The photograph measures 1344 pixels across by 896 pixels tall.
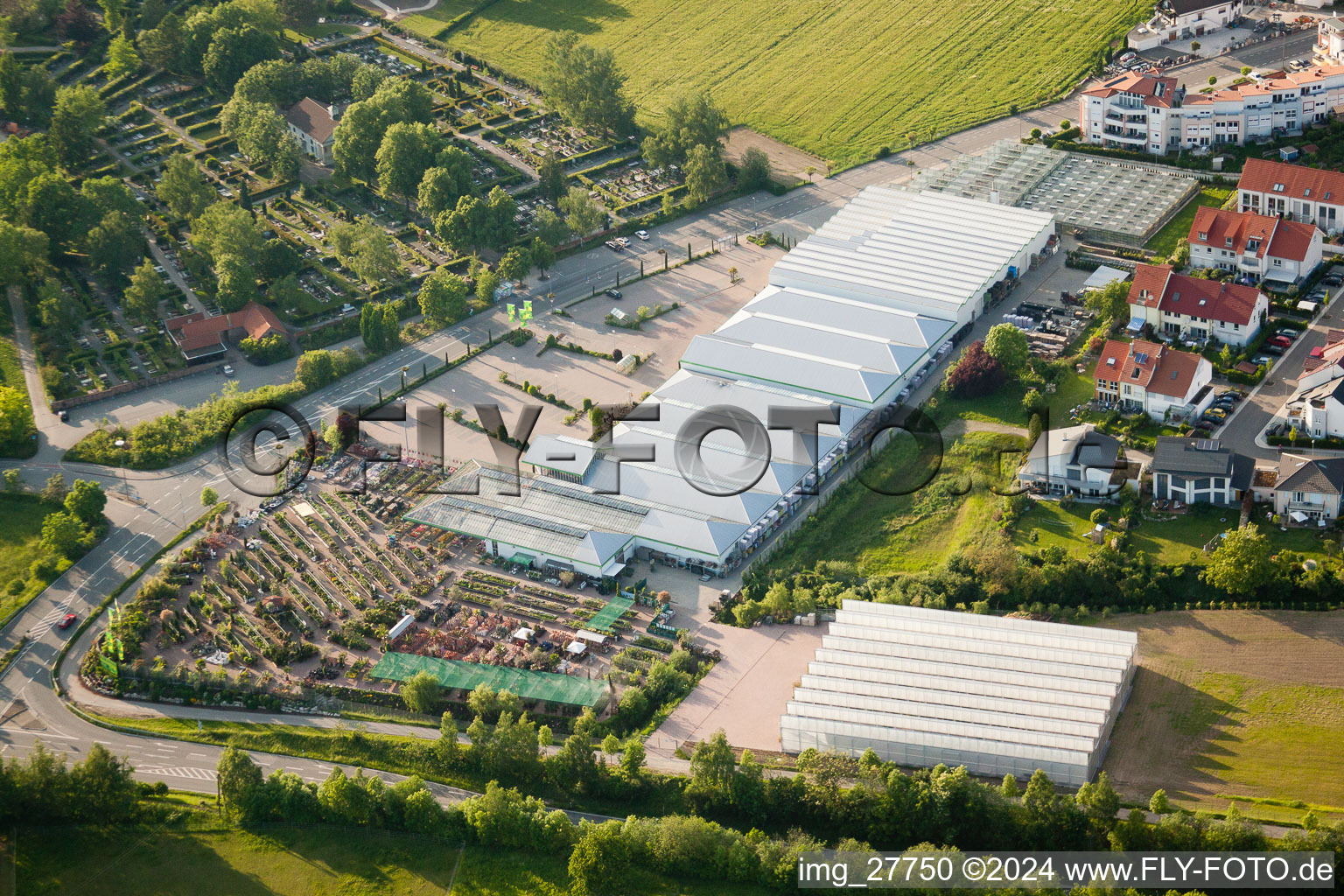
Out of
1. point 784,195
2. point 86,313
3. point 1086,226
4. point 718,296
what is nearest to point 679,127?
point 784,195

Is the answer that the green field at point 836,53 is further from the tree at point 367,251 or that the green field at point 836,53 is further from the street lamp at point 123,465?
the street lamp at point 123,465

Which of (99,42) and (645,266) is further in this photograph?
(99,42)

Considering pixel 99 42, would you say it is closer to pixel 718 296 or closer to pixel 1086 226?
pixel 718 296

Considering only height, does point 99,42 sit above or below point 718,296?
above

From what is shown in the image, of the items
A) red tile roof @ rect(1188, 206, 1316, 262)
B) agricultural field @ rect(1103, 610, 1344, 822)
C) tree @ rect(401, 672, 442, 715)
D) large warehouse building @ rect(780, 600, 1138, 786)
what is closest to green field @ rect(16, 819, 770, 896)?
tree @ rect(401, 672, 442, 715)

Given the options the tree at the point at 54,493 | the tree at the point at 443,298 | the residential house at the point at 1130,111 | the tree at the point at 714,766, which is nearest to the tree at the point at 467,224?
the tree at the point at 443,298

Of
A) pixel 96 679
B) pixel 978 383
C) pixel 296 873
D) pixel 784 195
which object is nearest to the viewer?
pixel 296 873

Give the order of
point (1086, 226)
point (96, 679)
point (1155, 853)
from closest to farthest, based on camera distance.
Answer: point (1155, 853)
point (96, 679)
point (1086, 226)

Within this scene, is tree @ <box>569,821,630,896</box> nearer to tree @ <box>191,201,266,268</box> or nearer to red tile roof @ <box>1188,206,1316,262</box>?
red tile roof @ <box>1188,206,1316,262</box>
